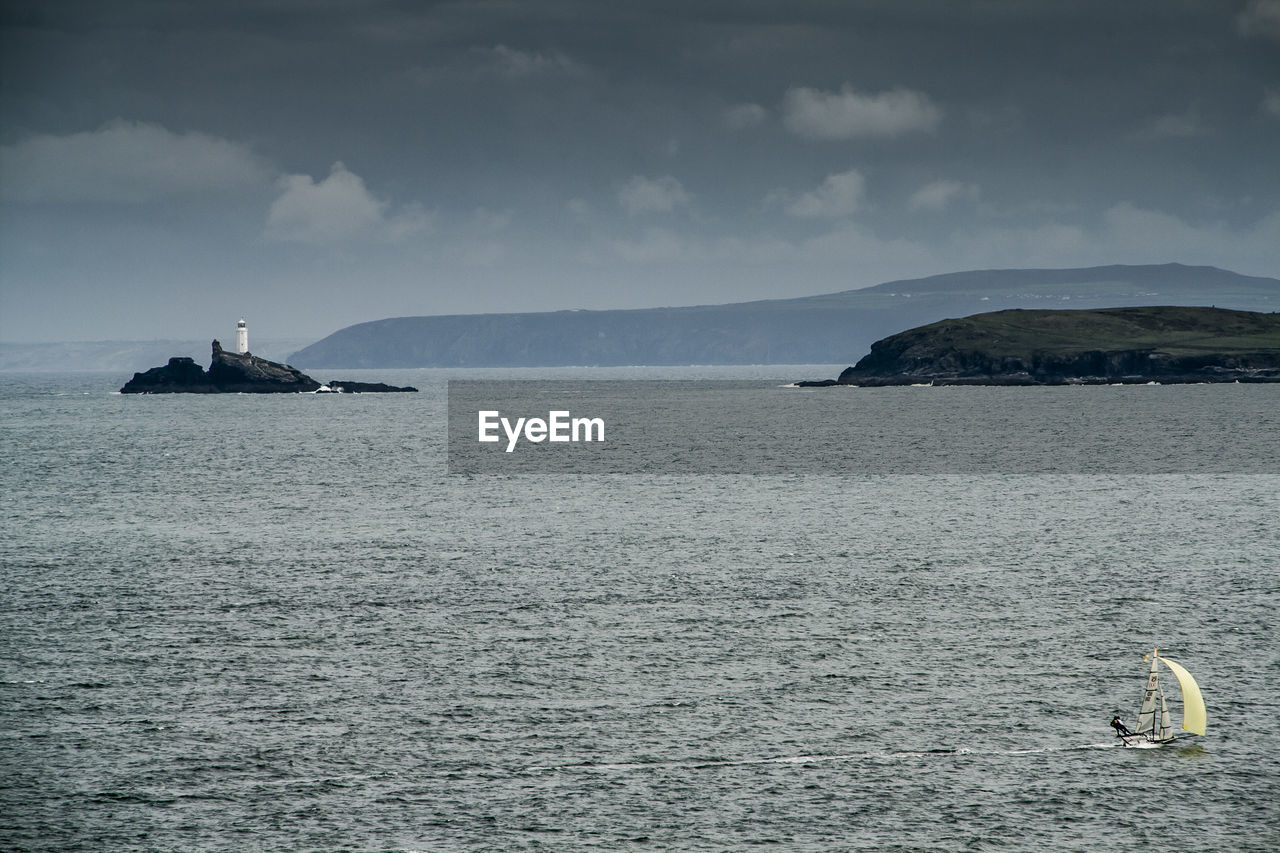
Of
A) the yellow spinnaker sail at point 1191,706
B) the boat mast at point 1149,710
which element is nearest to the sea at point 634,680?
the yellow spinnaker sail at point 1191,706

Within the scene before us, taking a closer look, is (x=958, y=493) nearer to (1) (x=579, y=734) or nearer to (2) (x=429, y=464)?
(2) (x=429, y=464)

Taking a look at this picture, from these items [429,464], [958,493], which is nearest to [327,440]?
[429,464]

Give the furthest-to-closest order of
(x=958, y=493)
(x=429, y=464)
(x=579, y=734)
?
1. (x=429, y=464)
2. (x=958, y=493)
3. (x=579, y=734)

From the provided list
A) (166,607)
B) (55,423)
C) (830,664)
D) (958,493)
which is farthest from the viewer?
(55,423)

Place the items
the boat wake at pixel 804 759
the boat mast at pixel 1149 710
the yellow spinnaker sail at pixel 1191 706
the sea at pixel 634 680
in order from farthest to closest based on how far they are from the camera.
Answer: the boat mast at pixel 1149 710
the yellow spinnaker sail at pixel 1191 706
the boat wake at pixel 804 759
the sea at pixel 634 680

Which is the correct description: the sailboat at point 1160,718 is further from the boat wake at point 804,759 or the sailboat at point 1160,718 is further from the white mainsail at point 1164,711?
the boat wake at point 804,759
